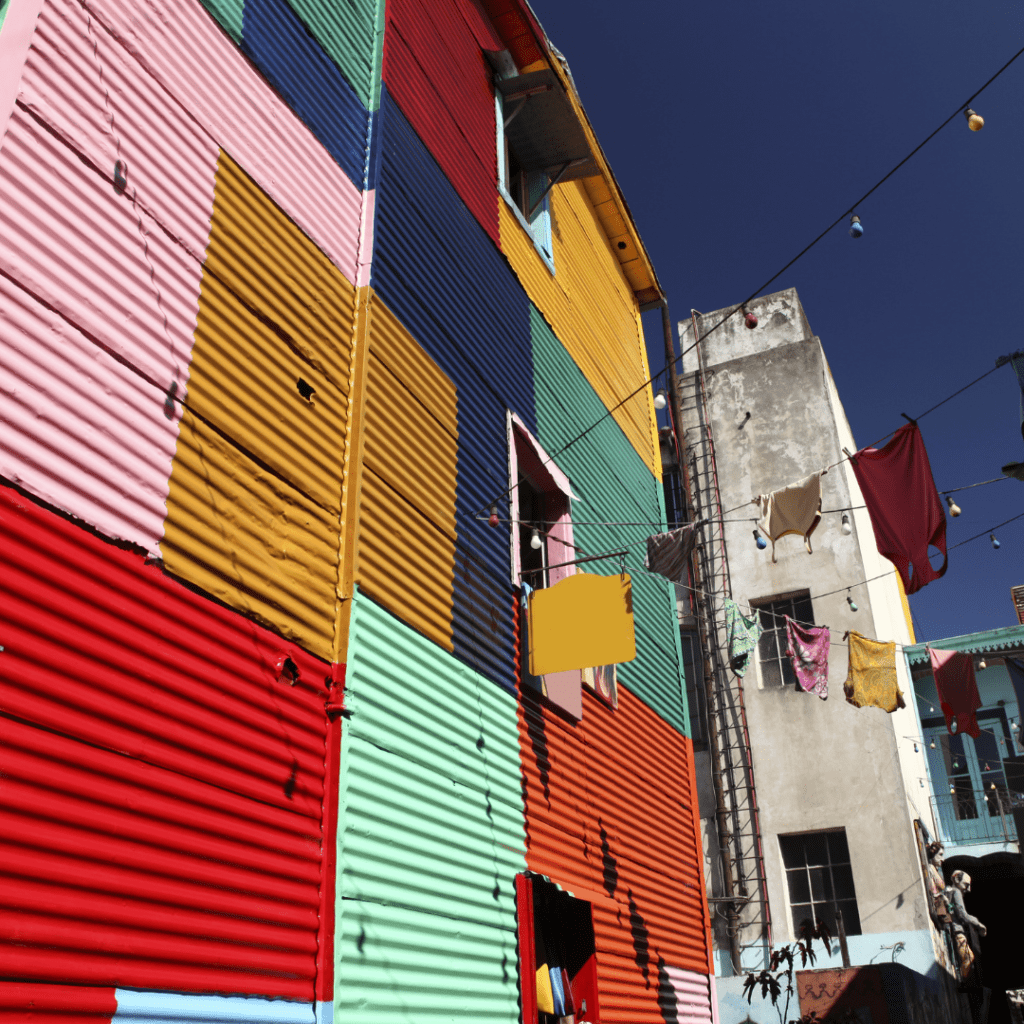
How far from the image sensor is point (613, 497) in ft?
38.1

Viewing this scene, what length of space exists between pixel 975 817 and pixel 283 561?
20832mm

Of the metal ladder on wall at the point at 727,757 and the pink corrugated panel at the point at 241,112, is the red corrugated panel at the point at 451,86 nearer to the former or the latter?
the pink corrugated panel at the point at 241,112

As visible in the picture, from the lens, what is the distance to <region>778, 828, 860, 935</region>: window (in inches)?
734

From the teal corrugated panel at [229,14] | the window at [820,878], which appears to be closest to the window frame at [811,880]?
the window at [820,878]

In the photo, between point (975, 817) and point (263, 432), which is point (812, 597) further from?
point (263, 432)

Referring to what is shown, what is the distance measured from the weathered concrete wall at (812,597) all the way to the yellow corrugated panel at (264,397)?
10625 mm

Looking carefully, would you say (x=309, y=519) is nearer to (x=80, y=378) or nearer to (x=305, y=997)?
(x=80, y=378)

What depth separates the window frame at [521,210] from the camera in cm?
1067

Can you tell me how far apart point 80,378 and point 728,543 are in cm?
2048

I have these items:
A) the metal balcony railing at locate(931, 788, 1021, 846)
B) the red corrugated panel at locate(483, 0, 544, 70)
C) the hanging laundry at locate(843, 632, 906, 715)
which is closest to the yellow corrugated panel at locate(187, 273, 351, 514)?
the red corrugated panel at locate(483, 0, 544, 70)

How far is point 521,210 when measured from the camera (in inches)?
471

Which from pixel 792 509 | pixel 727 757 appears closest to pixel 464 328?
pixel 792 509

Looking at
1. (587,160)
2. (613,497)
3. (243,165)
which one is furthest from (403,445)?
(587,160)

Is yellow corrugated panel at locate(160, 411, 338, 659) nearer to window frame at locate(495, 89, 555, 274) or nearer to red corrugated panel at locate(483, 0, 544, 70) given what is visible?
window frame at locate(495, 89, 555, 274)
